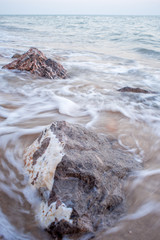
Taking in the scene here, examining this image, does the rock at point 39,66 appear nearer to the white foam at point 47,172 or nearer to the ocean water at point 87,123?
the ocean water at point 87,123

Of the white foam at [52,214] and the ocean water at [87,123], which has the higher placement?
the white foam at [52,214]

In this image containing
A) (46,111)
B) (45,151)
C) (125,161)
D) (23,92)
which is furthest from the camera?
(23,92)

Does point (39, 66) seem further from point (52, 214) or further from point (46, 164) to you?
point (52, 214)

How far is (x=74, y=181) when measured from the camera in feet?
5.20

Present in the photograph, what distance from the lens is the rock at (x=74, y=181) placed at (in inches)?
55.9

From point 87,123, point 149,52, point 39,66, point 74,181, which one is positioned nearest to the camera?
point 74,181

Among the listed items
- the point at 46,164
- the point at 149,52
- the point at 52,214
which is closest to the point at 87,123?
the point at 46,164

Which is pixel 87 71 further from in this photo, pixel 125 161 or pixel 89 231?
pixel 89 231

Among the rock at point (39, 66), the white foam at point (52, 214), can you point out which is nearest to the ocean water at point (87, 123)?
the white foam at point (52, 214)

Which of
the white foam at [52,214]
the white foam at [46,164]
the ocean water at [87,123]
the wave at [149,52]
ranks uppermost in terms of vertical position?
the white foam at [46,164]

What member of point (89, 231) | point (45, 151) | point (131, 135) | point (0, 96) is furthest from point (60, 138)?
point (0, 96)

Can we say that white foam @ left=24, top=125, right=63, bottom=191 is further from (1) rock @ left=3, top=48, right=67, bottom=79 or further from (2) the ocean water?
(1) rock @ left=3, top=48, right=67, bottom=79

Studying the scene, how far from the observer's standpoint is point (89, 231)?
143 centimetres

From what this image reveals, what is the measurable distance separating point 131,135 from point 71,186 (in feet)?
4.73
